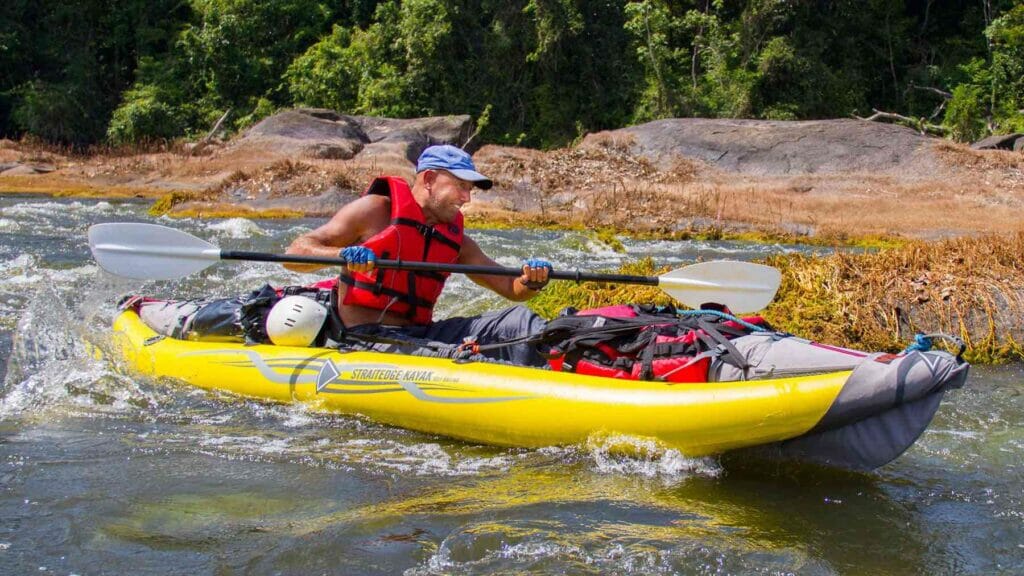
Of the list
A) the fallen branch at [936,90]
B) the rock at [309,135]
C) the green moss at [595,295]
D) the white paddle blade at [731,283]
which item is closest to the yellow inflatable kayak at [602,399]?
the white paddle blade at [731,283]

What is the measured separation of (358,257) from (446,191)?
1.55 ft

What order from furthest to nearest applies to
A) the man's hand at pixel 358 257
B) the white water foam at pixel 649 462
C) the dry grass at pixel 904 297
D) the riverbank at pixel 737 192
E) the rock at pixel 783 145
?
the rock at pixel 783 145 < the riverbank at pixel 737 192 < the dry grass at pixel 904 297 < the man's hand at pixel 358 257 < the white water foam at pixel 649 462

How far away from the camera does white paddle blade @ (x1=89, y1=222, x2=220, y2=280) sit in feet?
15.6

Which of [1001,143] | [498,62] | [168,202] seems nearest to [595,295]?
[168,202]

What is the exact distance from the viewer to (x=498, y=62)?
23641mm

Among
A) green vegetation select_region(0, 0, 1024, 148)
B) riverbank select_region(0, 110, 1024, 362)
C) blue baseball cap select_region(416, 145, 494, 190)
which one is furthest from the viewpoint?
green vegetation select_region(0, 0, 1024, 148)

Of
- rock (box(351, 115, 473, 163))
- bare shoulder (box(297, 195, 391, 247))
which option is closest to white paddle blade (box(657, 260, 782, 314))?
bare shoulder (box(297, 195, 391, 247))

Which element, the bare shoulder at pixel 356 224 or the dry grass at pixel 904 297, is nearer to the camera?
the bare shoulder at pixel 356 224

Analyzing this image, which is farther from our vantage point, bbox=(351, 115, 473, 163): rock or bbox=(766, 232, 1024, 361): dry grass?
bbox=(351, 115, 473, 163): rock

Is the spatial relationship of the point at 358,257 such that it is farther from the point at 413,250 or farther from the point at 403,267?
the point at 413,250

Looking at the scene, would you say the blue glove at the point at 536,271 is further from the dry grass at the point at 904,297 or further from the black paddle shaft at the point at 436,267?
the dry grass at the point at 904,297

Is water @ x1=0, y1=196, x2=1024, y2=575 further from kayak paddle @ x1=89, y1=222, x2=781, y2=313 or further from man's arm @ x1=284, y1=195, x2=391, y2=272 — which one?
man's arm @ x1=284, y1=195, x2=391, y2=272

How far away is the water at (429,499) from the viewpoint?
2.78 metres

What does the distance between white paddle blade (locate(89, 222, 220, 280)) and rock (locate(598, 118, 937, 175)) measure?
1193cm
